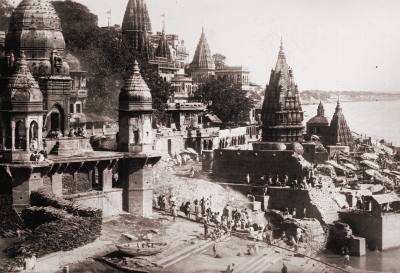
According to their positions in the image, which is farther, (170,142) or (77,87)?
(170,142)

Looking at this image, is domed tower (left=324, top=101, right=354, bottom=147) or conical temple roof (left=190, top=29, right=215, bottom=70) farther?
conical temple roof (left=190, top=29, right=215, bottom=70)

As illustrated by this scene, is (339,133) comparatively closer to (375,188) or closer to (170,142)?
(375,188)

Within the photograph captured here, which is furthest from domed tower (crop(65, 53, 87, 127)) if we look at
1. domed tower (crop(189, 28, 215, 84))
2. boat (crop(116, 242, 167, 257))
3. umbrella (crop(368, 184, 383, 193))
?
domed tower (crop(189, 28, 215, 84))

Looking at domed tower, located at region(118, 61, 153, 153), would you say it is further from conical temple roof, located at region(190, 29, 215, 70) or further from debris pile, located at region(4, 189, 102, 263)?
conical temple roof, located at region(190, 29, 215, 70)

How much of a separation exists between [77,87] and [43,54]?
12.7 meters

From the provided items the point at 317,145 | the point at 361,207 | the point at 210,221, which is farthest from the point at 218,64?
the point at 210,221

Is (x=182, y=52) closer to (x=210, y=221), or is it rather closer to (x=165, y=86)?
(x=165, y=86)

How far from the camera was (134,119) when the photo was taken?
28922mm

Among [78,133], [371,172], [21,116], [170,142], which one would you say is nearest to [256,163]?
[170,142]

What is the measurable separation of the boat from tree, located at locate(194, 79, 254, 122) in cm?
3754

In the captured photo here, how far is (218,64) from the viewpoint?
9812 centimetres

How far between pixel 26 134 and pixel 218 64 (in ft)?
246

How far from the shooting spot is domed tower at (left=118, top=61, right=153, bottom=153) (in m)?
28.8

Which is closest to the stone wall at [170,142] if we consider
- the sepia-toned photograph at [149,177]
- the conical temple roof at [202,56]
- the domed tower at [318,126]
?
the sepia-toned photograph at [149,177]
